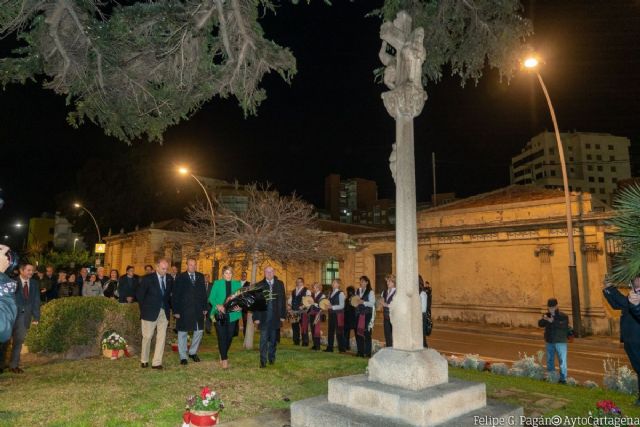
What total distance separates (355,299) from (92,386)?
6690 millimetres

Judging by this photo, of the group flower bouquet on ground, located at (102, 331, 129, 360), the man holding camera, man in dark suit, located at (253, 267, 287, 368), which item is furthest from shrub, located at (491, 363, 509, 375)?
flower bouquet on ground, located at (102, 331, 129, 360)

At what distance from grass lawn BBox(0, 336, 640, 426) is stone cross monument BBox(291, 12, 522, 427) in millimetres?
1546

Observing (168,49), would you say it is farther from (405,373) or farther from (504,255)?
(504,255)

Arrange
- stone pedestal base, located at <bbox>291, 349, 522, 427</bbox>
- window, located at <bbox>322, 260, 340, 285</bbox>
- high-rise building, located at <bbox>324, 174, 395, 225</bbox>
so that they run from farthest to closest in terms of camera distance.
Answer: high-rise building, located at <bbox>324, 174, 395, 225</bbox>
window, located at <bbox>322, 260, 340, 285</bbox>
stone pedestal base, located at <bbox>291, 349, 522, 427</bbox>

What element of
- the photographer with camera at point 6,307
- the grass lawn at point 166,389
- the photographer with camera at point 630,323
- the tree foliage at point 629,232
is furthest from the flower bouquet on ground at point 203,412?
the photographer with camera at point 630,323

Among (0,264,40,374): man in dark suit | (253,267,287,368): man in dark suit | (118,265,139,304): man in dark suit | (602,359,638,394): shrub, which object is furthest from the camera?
(118,265,139,304): man in dark suit

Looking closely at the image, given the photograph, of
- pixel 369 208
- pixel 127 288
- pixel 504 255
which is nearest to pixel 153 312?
pixel 127 288

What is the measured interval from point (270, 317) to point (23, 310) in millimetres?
4649

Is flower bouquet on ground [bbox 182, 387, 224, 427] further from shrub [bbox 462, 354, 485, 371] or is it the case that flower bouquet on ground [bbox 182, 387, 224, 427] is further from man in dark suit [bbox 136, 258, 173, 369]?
shrub [bbox 462, 354, 485, 371]

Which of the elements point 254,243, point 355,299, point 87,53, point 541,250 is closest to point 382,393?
point 87,53

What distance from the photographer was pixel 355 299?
11797 mm

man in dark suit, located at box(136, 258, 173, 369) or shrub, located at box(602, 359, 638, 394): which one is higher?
man in dark suit, located at box(136, 258, 173, 369)

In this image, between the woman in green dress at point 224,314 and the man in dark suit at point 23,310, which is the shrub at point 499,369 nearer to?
the woman in green dress at point 224,314

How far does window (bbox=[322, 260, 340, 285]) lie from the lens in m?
29.9
